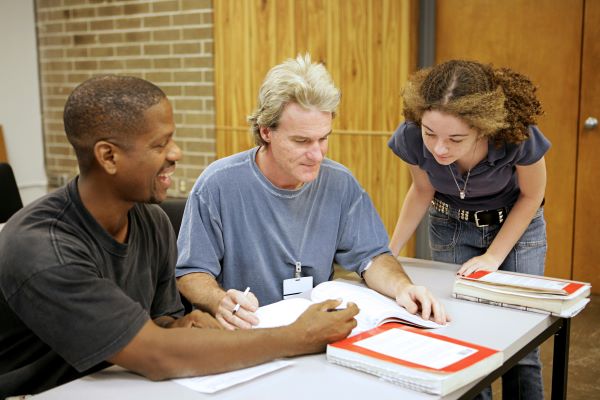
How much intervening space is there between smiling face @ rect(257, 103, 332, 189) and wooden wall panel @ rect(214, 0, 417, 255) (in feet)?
8.13

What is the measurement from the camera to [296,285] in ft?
6.25

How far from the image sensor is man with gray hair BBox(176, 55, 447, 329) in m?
1.82

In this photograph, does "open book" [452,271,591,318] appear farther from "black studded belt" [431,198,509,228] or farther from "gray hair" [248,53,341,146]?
"gray hair" [248,53,341,146]

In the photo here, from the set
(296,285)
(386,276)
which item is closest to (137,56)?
(296,285)

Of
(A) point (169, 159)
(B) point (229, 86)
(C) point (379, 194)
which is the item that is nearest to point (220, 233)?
(A) point (169, 159)

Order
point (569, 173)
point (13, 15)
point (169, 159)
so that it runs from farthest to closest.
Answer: point (13, 15) < point (569, 173) < point (169, 159)

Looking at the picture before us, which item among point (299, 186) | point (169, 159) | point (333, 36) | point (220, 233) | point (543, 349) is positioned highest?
point (333, 36)

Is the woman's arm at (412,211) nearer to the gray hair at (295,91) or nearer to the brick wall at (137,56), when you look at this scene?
the gray hair at (295,91)

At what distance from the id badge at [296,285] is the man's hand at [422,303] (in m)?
0.30

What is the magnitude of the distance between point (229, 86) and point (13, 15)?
2.11m

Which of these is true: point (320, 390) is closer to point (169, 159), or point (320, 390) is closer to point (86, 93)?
point (169, 159)

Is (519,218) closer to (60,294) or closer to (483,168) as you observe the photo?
(483,168)

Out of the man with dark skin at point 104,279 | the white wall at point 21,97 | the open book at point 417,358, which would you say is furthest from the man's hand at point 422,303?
the white wall at point 21,97

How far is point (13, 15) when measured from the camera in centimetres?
552
